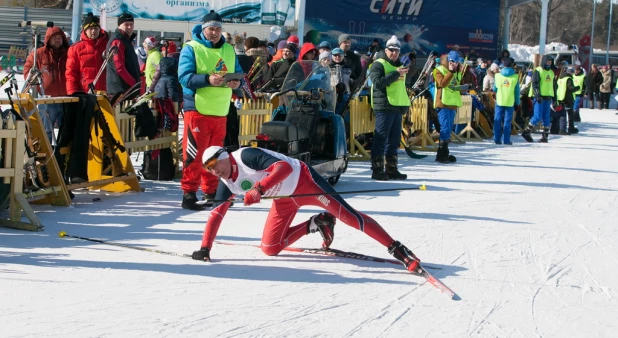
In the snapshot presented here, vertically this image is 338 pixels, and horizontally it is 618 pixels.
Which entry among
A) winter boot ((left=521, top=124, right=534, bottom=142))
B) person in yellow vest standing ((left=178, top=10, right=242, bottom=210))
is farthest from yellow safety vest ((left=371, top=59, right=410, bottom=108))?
winter boot ((left=521, top=124, right=534, bottom=142))

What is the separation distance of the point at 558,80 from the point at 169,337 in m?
18.8

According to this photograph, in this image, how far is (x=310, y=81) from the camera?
422 inches

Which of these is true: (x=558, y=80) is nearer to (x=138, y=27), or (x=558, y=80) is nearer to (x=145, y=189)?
(x=138, y=27)

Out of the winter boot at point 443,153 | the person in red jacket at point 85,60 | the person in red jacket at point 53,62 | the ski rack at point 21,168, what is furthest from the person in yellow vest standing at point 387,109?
the ski rack at point 21,168

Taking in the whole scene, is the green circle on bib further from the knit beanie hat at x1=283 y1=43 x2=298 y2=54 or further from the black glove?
the knit beanie hat at x1=283 y1=43 x2=298 y2=54

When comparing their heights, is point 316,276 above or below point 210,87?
below

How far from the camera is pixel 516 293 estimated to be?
234 inches

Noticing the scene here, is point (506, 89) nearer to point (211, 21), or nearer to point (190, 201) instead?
point (211, 21)

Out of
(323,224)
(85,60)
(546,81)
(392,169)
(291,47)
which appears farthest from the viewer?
(546,81)

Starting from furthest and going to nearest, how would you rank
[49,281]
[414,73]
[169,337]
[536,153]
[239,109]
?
[414,73], [536,153], [239,109], [49,281], [169,337]

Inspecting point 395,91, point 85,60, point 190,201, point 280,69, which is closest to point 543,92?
point 280,69

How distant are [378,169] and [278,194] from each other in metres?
5.33

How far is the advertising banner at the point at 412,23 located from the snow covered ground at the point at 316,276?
22.7m

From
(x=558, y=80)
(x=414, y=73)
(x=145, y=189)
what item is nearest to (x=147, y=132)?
(x=145, y=189)
